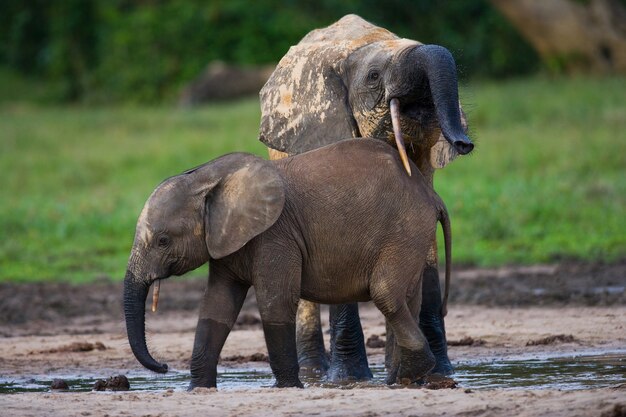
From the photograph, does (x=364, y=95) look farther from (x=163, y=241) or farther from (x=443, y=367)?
(x=443, y=367)

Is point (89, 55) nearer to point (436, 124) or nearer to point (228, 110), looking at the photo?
point (228, 110)

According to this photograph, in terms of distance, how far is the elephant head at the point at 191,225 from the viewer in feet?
22.8

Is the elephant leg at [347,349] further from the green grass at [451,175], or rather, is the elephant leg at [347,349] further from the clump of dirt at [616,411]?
the green grass at [451,175]

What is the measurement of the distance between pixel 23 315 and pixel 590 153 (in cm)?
888

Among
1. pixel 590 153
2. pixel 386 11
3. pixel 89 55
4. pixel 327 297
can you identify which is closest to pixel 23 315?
pixel 327 297

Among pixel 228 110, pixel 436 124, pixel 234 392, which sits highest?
pixel 228 110

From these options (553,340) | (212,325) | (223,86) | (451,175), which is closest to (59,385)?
(212,325)

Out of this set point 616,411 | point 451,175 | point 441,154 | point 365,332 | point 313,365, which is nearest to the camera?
point 616,411

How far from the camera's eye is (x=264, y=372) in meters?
8.39

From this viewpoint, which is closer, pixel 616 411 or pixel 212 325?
pixel 616 411

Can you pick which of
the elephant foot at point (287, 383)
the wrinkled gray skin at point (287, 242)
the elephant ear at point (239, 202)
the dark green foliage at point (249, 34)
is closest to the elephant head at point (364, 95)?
the wrinkled gray skin at point (287, 242)

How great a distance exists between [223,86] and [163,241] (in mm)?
20982

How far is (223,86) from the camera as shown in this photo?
2777 centimetres

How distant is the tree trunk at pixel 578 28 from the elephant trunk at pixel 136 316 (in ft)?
67.0
